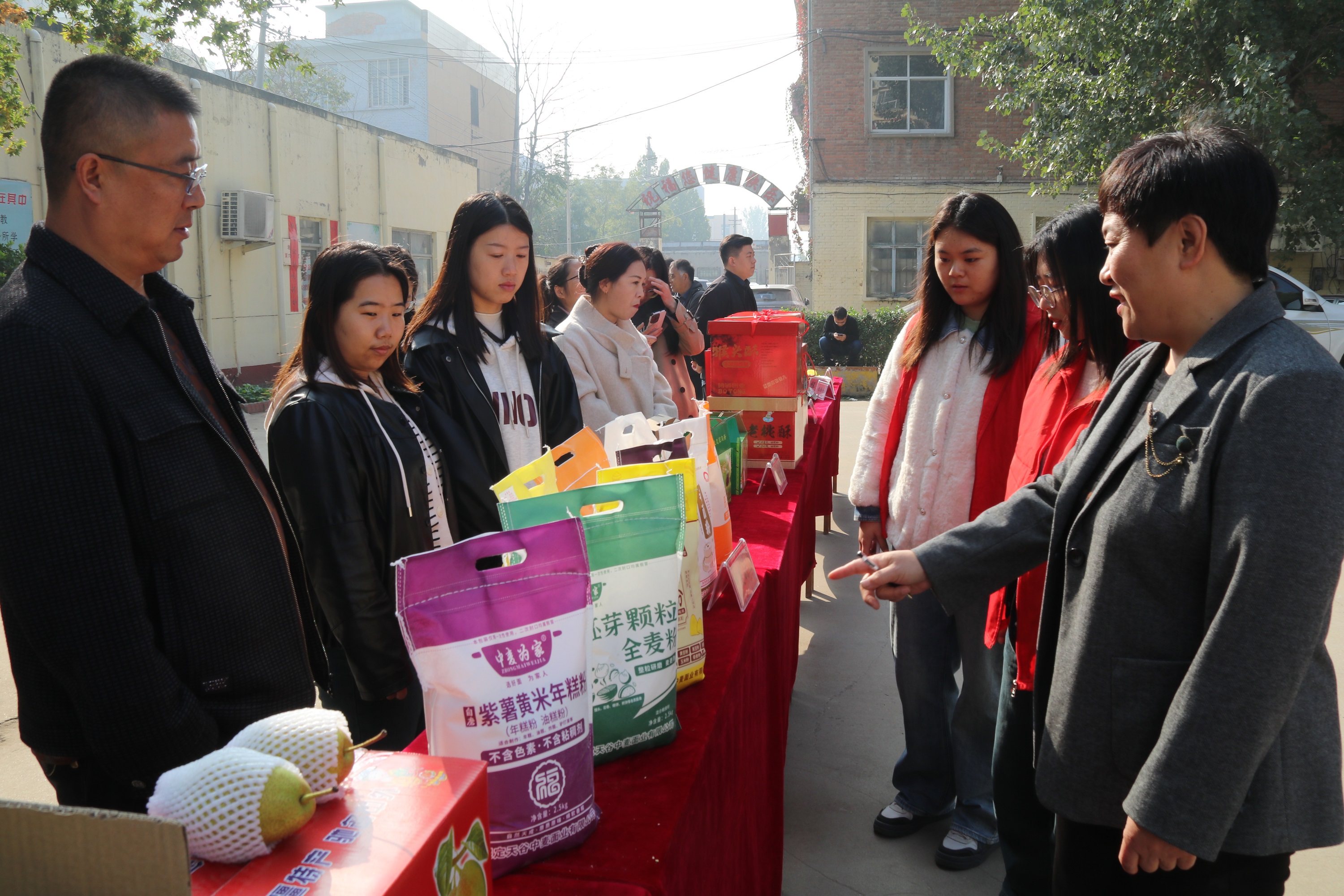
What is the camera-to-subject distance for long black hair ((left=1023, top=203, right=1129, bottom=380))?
193 centimetres

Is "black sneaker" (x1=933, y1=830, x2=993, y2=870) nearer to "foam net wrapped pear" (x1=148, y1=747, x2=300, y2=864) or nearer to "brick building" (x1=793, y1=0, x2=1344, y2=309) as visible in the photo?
"foam net wrapped pear" (x1=148, y1=747, x2=300, y2=864)

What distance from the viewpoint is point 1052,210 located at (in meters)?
16.3

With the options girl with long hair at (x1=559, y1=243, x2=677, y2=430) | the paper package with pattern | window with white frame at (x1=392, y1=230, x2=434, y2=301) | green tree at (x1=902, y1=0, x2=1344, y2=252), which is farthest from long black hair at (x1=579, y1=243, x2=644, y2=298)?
window with white frame at (x1=392, y1=230, x2=434, y2=301)

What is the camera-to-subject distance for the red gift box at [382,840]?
0.73 metres

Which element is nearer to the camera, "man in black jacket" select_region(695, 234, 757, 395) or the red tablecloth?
the red tablecloth

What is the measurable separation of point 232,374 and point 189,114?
12208 mm

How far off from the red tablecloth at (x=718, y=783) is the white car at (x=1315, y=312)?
9976mm

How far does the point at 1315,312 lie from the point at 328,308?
11676 mm

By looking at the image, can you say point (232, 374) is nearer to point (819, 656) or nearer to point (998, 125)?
point (819, 656)

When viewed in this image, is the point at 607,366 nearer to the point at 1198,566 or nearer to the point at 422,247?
the point at 1198,566

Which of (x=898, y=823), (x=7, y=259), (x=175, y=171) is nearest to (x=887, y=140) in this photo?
(x=7, y=259)

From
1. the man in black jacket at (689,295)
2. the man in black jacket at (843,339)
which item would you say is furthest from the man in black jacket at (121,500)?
the man in black jacket at (843,339)

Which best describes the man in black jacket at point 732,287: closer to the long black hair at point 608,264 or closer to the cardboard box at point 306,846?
the long black hair at point 608,264

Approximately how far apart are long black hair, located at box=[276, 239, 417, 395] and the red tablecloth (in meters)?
1.05
